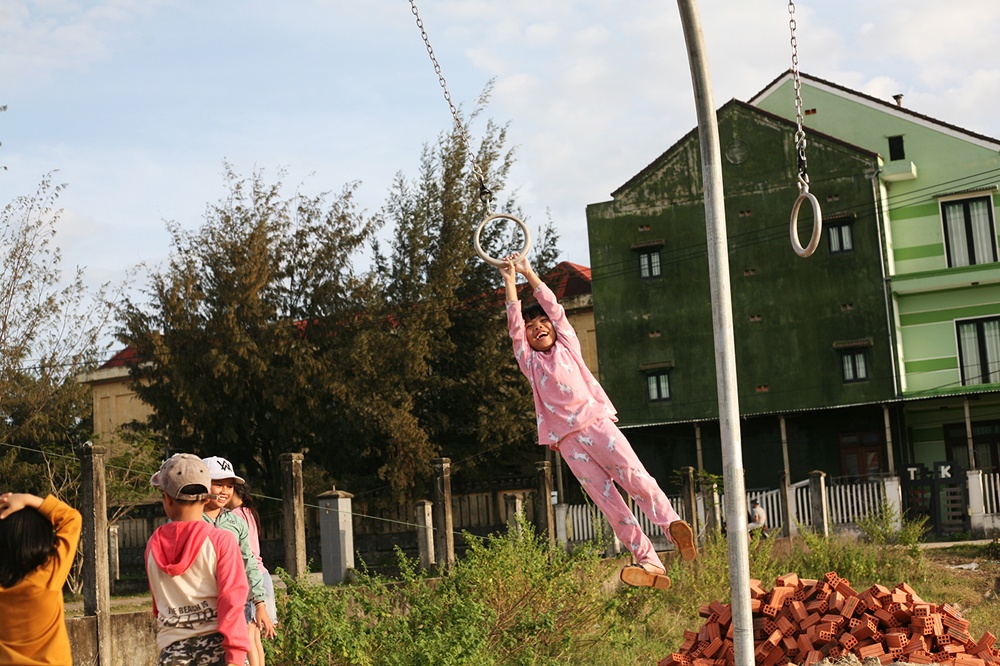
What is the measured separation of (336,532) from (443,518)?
6.40 ft

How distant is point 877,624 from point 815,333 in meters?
24.1

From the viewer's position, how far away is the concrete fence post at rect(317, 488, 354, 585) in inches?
730

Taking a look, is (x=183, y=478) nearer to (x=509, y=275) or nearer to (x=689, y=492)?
(x=509, y=275)

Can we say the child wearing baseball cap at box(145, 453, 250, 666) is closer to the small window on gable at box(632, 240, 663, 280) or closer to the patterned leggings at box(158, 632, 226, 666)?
the patterned leggings at box(158, 632, 226, 666)

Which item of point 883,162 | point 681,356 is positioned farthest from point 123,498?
point 883,162

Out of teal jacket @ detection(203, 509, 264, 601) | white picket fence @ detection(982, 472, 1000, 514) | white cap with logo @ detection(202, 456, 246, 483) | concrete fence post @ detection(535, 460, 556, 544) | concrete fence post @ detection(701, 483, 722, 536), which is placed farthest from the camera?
white picket fence @ detection(982, 472, 1000, 514)

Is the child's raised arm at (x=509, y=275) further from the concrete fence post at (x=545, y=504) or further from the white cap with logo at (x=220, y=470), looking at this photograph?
the concrete fence post at (x=545, y=504)

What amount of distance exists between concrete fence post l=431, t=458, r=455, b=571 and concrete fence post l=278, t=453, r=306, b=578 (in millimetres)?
3718

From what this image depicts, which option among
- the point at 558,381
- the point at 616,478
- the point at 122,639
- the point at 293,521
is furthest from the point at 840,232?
the point at 558,381

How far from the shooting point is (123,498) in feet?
69.7

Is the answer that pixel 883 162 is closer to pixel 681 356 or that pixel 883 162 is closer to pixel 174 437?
pixel 681 356

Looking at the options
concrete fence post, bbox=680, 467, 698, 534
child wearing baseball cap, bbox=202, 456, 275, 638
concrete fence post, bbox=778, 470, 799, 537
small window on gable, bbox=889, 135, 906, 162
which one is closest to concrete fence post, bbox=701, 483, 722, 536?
concrete fence post, bbox=680, 467, 698, 534

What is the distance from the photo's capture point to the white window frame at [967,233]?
113ft

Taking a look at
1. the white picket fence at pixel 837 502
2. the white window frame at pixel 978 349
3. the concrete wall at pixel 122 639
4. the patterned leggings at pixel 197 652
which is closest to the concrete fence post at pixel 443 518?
the concrete wall at pixel 122 639
